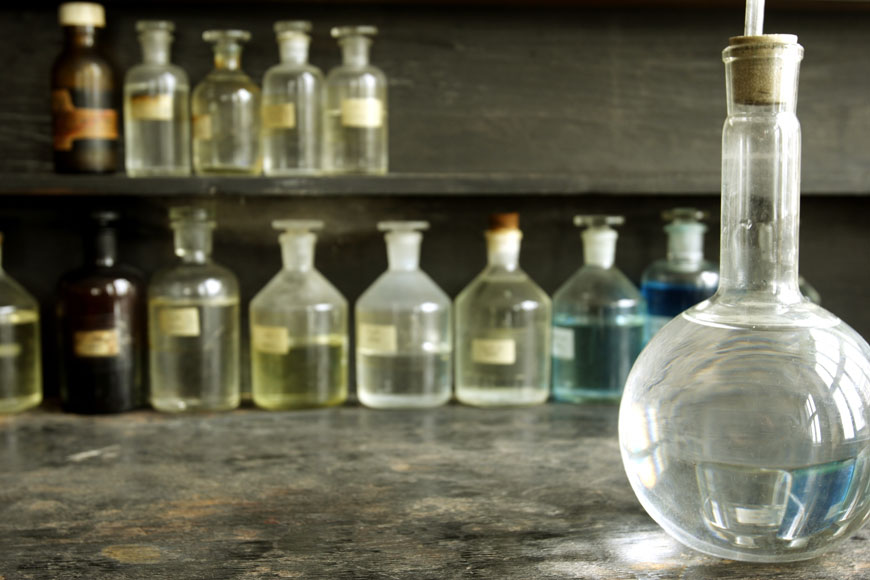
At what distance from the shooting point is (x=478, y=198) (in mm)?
1537

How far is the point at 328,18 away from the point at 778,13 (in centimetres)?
74

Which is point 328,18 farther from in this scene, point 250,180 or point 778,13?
point 778,13

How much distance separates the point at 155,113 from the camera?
4.50 feet

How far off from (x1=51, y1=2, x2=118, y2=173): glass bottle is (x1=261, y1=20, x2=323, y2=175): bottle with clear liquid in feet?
0.77

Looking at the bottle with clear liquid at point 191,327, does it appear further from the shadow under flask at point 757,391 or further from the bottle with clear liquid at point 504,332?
the shadow under flask at point 757,391

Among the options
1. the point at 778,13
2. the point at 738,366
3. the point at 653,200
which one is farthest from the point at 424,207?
the point at 738,366

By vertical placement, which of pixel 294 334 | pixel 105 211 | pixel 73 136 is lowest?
pixel 294 334

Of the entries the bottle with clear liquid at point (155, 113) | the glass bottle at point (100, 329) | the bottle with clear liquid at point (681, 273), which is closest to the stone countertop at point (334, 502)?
the glass bottle at point (100, 329)

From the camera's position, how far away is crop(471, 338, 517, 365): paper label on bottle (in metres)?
1.40

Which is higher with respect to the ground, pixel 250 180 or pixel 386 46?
pixel 386 46

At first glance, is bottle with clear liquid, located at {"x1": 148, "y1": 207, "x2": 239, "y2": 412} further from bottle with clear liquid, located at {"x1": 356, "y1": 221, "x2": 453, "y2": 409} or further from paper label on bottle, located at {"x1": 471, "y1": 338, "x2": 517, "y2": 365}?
paper label on bottle, located at {"x1": 471, "y1": 338, "x2": 517, "y2": 365}

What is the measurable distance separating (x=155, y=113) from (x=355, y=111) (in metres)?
0.30

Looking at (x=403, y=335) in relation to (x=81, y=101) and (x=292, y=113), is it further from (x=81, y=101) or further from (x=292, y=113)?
(x=81, y=101)

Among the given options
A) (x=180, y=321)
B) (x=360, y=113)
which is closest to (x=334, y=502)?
(x=180, y=321)
